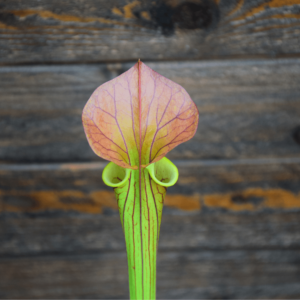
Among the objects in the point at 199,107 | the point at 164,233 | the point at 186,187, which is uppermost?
the point at 199,107

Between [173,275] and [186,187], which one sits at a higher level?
[186,187]

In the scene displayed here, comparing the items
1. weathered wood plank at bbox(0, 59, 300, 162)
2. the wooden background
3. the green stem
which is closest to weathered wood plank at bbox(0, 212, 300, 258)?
the wooden background

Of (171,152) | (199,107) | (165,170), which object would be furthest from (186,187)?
(165,170)

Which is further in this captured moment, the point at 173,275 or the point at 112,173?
the point at 173,275

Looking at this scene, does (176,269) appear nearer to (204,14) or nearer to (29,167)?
(29,167)

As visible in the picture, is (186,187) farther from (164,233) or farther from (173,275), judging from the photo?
(173,275)

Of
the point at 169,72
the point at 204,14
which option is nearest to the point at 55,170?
the point at 169,72

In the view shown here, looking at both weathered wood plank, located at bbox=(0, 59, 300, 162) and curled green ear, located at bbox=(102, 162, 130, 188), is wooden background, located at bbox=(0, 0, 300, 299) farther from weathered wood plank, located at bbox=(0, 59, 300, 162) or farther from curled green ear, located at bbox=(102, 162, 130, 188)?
curled green ear, located at bbox=(102, 162, 130, 188)

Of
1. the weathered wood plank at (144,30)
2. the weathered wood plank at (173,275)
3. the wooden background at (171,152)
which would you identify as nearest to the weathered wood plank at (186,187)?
the wooden background at (171,152)
